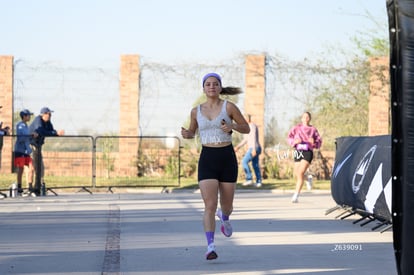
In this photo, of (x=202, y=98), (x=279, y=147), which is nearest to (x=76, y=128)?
(x=202, y=98)

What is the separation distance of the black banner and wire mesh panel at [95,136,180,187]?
10.3 meters

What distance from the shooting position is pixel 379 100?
29.0 m

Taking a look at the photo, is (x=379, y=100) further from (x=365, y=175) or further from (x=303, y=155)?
(x=365, y=175)

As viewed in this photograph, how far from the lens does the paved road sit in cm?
995

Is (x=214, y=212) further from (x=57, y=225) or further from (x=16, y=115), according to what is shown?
(x=16, y=115)

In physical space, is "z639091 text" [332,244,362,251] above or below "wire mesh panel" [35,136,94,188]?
below

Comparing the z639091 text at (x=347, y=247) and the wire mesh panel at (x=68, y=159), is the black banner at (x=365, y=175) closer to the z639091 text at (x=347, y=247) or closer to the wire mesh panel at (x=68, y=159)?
the z639091 text at (x=347, y=247)

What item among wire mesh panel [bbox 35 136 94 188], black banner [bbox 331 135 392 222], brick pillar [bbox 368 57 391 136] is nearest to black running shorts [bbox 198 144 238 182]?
black banner [bbox 331 135 392 222]

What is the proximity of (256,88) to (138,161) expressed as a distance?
3898mm

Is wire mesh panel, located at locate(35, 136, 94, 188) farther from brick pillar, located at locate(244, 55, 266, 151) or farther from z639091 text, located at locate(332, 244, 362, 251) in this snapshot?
z639091 text, located at locate(332, 244, 362, 251)

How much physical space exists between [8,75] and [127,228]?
1543cm

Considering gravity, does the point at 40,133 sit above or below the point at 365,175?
above

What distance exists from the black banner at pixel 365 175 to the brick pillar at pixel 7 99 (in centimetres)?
1383

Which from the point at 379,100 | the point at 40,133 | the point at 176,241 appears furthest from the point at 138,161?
the point at 176,241
